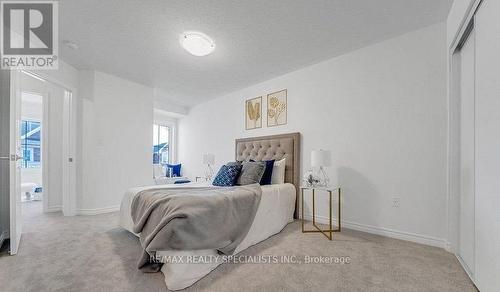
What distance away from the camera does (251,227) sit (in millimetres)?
2273

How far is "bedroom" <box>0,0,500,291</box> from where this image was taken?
5.23ft

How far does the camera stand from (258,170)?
120 inches

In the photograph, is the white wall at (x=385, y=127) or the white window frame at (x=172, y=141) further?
the white window frame at (x=172, y=141)

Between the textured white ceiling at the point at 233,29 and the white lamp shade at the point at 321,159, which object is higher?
the textured white ceiling at the point at 233,29

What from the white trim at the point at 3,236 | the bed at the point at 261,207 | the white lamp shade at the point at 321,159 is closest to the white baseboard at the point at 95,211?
the white trim at the point at 3,236

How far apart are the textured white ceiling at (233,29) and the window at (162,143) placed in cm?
268

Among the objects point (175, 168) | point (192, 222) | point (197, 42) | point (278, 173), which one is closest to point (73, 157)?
point (175, 168)

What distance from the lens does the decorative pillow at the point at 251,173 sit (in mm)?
2965

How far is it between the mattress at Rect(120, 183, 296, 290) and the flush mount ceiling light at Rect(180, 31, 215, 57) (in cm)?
184

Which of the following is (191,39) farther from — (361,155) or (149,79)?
(361,155)

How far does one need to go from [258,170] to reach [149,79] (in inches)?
111

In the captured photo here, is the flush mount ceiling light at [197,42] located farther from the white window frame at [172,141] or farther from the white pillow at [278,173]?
the white window frame at [172,141]

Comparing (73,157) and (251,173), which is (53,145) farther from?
(251,173)

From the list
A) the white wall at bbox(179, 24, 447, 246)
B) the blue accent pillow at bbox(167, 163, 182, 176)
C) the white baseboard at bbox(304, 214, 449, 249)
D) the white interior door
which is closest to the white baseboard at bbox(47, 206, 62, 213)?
the white interior door
